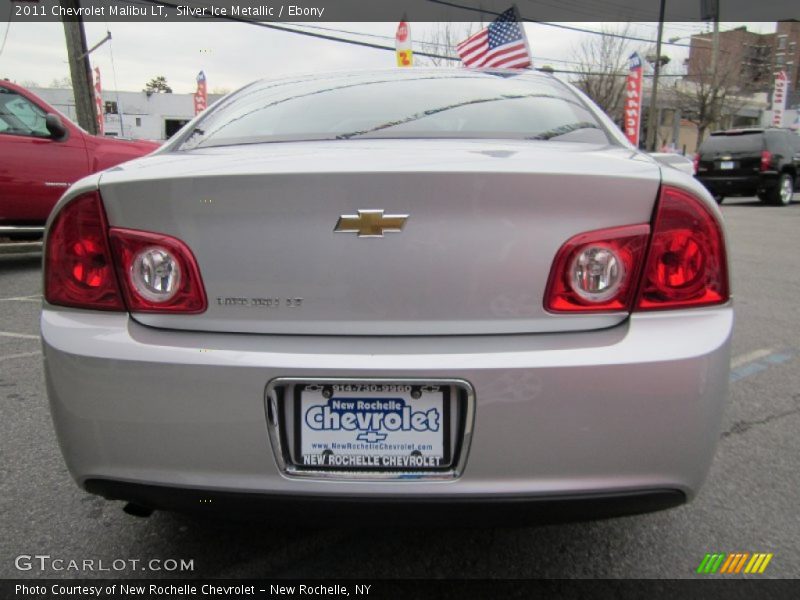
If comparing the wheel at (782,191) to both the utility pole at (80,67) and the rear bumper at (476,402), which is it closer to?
the utility pole at (80,67)

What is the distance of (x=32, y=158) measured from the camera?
618 centimetres

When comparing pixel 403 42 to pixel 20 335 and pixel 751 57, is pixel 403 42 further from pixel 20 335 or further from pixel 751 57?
pixel 751 57

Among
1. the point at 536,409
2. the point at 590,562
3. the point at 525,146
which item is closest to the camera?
the point at 536,409

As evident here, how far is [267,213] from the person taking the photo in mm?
1469

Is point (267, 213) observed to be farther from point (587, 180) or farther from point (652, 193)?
point (652, 193)

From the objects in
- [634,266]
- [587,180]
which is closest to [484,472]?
[634,266]

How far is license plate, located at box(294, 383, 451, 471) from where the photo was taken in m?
1.44

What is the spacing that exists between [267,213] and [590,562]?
1.35m

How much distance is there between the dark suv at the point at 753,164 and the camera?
1495 centimetres

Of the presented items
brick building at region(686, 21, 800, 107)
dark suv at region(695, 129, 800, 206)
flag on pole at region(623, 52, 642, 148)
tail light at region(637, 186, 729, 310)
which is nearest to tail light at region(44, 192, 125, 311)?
tail light at region(637, 186, 729, 310)

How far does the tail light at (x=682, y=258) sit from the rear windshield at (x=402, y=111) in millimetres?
592

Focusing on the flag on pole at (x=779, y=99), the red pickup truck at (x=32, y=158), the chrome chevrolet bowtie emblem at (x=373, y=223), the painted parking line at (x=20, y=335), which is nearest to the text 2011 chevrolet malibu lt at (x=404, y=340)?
the chrome chevrolet bowtie emblem at (x=373, y=223)

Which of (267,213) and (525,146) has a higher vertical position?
(525,146)

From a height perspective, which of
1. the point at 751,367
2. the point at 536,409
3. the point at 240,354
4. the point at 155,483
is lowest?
the point at 751,367
